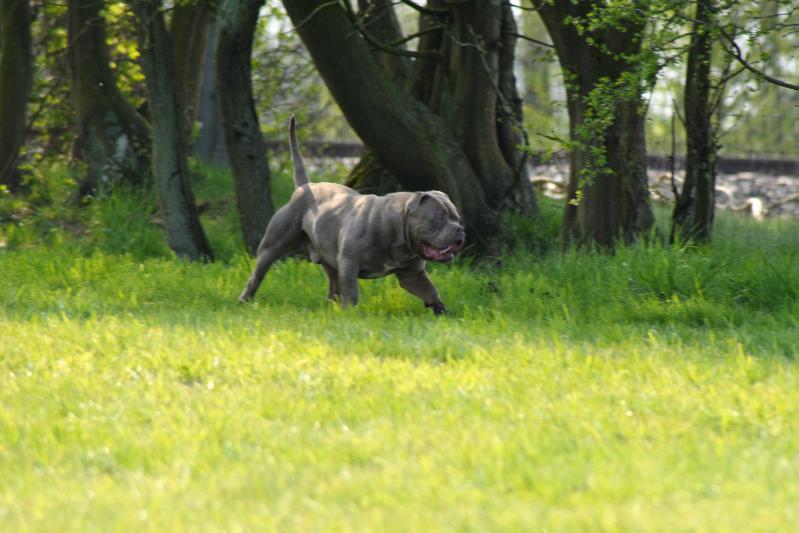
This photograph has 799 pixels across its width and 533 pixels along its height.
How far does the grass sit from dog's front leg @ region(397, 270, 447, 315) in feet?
0.66

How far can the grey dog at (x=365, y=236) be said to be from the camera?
28.0 feet

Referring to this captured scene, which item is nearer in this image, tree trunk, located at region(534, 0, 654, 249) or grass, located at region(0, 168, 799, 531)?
grass, located at region(0, 168, 799, 531)

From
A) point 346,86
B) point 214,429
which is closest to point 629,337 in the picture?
point 214,429

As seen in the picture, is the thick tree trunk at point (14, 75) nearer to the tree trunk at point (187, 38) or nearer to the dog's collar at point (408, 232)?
the tree trunk at point (187, 38)

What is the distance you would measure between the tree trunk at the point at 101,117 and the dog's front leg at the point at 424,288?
7.19 metres

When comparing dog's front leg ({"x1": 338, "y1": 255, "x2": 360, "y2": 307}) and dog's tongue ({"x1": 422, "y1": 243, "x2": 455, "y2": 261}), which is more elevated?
dog's tongue ({"x1": 422, "y1": 243, "x2": 455, "y2": 261})

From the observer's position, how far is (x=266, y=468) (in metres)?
4.93

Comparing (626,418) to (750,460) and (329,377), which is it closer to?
(750,460)

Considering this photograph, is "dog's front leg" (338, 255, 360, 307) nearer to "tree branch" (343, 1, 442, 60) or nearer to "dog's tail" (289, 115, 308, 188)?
"dog's tail" (289, 115, 308, 188)

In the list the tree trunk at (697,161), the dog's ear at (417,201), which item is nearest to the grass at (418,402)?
the dog's ear at (417,201)

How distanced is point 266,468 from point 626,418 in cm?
182

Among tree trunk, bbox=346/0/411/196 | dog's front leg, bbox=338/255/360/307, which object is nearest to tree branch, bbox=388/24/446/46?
tree trunk, bbox=346/0/411/196

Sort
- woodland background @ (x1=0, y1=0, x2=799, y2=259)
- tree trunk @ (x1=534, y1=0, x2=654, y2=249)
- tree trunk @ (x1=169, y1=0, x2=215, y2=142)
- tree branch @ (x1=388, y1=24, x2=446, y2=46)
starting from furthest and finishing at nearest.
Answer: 1. tree trunk @ (x1=169, y1=0, x2=215, y2=142)
2. tree branch @ (x1=388, y1=24, x2=446, y2=46)
3. tree trunk @ (x1=534, y1=0, x2=654, y2=249)
4. woodland background @ (x1=0, y1=0, x2=799, y2=259)

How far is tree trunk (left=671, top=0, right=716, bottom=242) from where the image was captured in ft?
38.2
